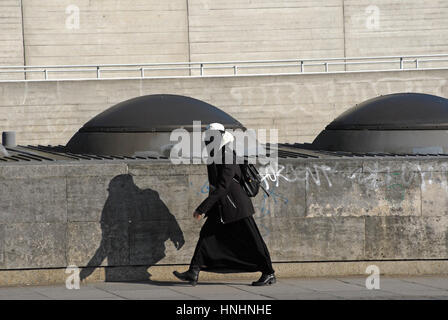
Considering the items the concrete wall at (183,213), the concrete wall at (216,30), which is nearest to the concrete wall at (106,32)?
the concrete wall at (216,30)

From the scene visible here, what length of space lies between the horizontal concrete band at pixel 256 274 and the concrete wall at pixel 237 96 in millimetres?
19242

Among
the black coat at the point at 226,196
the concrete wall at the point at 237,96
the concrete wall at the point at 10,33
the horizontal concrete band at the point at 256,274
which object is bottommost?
the horizontal concrete band at the point at 256,274

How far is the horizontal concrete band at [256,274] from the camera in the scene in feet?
31.1

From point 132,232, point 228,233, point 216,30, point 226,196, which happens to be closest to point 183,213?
point 132,232

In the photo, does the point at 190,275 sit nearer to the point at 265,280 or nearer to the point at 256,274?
the point at 265,280

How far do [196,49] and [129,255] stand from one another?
26.9 metres

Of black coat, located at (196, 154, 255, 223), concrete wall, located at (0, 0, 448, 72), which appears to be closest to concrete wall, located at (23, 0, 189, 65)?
concrete wall, located at (0, 0, 448, 72)

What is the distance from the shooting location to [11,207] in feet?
31.1

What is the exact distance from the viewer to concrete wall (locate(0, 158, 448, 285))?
31.2 ft

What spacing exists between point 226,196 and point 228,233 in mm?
425

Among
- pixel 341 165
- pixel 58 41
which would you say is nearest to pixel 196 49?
pixel 58 41

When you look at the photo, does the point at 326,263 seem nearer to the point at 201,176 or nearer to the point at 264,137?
the point at 201,176
